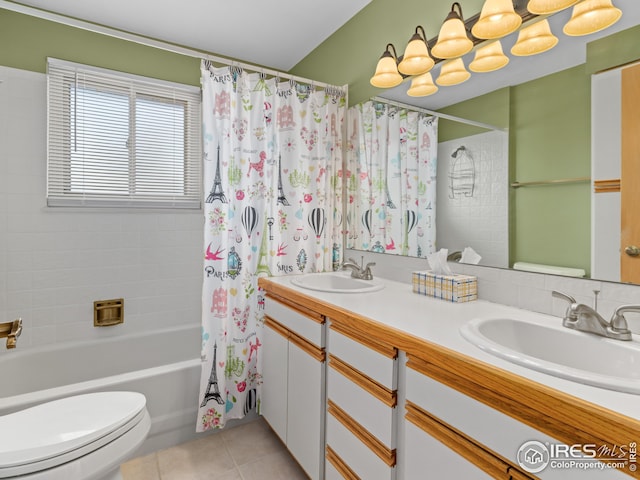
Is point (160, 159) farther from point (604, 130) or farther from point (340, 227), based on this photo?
point (604, 130)

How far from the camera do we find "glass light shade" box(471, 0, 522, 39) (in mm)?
1321

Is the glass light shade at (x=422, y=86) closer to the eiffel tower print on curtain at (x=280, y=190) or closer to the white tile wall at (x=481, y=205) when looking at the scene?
the white tile wall at (x=481, y=205)

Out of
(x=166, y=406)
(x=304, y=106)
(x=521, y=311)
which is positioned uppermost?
(x=304, y=106)

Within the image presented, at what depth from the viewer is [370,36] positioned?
2141 mm

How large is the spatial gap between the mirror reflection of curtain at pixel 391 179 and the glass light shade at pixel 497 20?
0.42m

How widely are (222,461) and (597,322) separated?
1846mm

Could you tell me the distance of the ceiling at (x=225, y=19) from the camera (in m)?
2.13

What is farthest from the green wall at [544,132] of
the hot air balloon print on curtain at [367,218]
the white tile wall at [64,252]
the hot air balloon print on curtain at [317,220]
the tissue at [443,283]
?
the white tile wall at [64,252]

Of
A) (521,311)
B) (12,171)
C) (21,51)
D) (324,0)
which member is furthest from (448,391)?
(21,51)

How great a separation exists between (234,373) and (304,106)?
174cm

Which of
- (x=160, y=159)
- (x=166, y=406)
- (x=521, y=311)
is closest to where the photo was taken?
(x=521, y=311)

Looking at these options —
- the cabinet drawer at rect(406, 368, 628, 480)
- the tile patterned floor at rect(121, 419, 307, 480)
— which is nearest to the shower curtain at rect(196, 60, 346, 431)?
the tile patterned floor at rect(121, 419, 307, 480)

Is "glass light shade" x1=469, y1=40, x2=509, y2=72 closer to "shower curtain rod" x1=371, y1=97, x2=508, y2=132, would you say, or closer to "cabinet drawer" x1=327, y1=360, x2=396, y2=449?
"shower curtain rod" x1=371, y1=97, x2=508, y2=132

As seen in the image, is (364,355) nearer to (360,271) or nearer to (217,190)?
(360,271)
